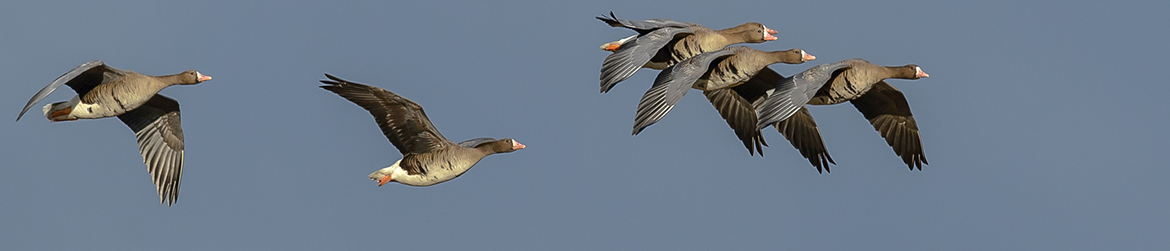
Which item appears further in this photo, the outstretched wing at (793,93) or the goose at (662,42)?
the goose at (662,42)

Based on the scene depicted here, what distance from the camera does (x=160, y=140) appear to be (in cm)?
3034

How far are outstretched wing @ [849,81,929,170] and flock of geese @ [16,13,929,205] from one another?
8 cm

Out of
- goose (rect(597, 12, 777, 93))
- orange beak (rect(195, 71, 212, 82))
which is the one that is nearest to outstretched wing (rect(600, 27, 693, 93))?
goose (rect(597, 12, 777, 93))

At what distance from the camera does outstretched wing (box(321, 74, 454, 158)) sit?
26812 millimetres

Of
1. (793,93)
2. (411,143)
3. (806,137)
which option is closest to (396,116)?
(411,143)

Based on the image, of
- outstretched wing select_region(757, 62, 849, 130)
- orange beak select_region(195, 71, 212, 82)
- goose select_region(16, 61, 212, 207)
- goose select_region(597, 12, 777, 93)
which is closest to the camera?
outstretched wing select_region(757, 62, 849, 130)

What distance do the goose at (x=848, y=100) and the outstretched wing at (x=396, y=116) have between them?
569 centimetres

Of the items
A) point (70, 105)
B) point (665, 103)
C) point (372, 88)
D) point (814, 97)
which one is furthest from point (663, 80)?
point (70, 105)

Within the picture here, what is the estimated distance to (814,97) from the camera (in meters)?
27.5

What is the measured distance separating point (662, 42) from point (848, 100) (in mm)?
3695

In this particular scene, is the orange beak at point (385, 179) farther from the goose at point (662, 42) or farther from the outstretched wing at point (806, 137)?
the outstretched wing at point (806, 137)

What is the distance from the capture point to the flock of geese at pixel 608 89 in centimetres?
2575

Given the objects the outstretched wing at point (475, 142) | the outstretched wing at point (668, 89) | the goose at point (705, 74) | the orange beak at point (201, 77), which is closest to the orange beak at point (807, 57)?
the goose at point (705, 74)

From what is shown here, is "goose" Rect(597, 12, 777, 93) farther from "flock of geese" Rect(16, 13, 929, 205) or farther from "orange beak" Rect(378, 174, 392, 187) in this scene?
"orange beak" Rect(378, 174, 392, 187)
